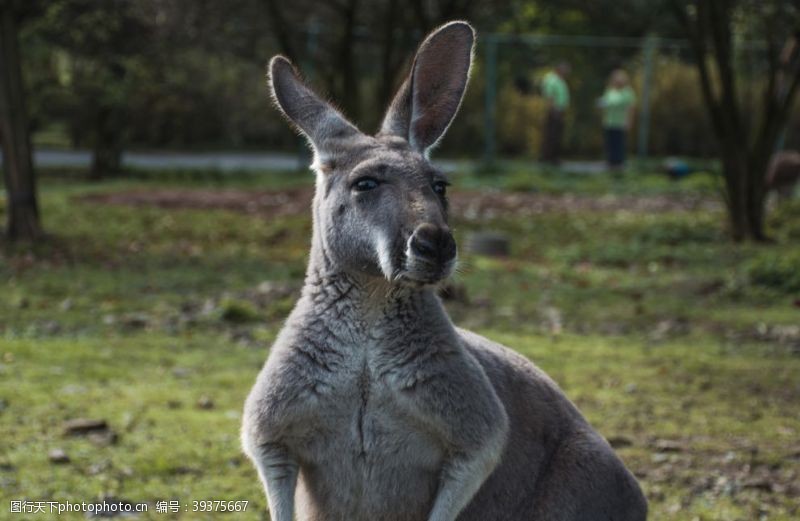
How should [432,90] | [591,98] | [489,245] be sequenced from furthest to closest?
[591,98] < [489,245] < [432,90]

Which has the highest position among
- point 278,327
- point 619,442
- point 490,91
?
point 490,91

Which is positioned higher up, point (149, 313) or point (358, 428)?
point (358, 428)

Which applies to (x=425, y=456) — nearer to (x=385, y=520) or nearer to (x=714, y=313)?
(x=385, y=520)

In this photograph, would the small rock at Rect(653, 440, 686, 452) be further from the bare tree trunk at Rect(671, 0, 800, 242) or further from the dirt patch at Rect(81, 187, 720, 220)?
the dirt patch at Rect(81, 187, 720, 220)

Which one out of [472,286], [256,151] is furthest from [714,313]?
[256,151]

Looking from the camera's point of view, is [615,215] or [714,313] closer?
[714,313]

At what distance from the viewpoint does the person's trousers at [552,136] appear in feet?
76.4

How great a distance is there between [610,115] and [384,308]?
1968 centimetres

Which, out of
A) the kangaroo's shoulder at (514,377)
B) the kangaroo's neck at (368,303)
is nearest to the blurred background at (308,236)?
the kangaroo's shoulder at (514,377)

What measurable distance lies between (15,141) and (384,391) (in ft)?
28.0

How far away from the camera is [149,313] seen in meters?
8.43

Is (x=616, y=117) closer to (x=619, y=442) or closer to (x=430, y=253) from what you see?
(x=619, y=442)

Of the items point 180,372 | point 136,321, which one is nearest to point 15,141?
point 136,321

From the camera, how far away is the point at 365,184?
3256 mm
